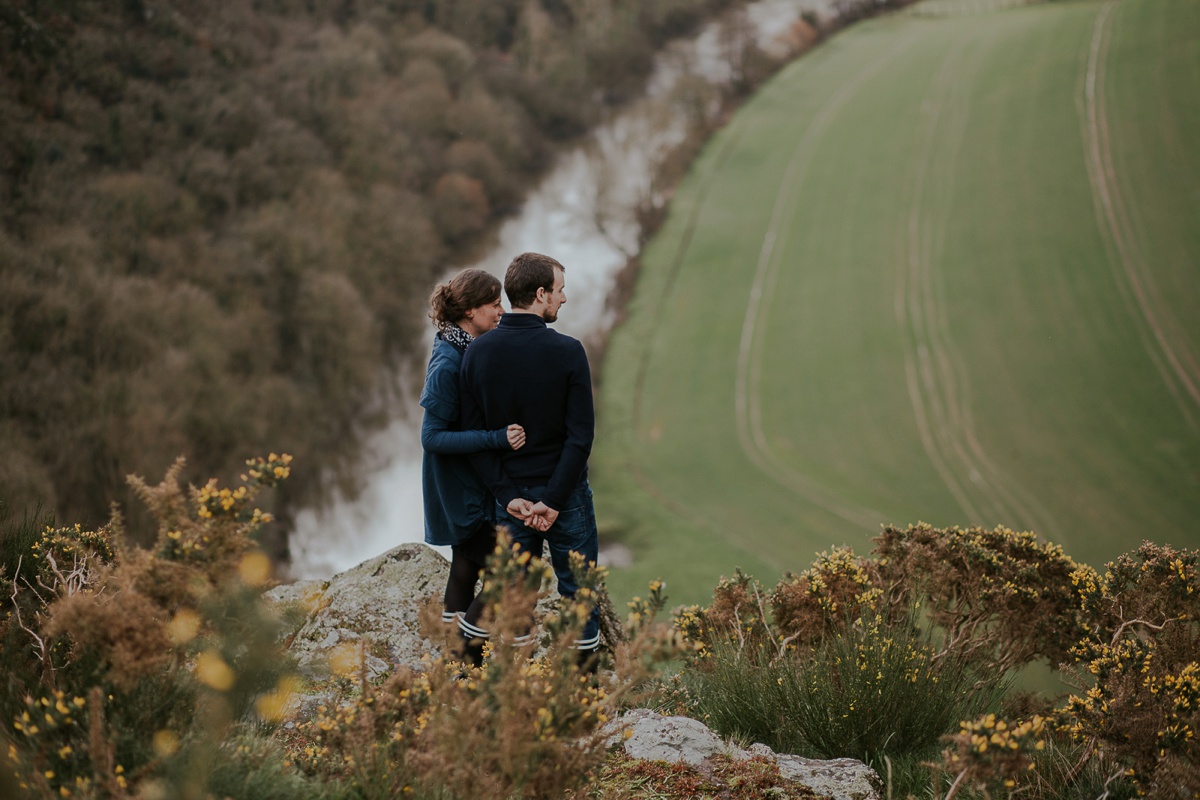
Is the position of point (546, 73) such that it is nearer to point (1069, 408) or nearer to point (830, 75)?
point (830, 75)

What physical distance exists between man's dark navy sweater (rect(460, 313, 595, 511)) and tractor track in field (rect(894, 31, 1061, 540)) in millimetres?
28472

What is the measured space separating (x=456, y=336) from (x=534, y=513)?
1028 mm

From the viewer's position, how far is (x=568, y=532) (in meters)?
4.58

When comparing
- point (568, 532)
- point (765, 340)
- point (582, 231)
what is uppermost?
point (582, 231)

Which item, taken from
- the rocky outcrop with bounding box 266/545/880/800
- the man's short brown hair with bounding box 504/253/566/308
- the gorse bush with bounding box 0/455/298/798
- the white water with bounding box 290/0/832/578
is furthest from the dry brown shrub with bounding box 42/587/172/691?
the white water with bounding box 290/0/832/578

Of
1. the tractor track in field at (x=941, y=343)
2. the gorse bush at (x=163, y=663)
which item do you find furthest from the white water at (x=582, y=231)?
the gorse bush at (x=163, y=663)

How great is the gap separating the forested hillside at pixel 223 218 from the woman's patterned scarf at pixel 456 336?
233 inches

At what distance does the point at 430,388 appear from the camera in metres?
4.69

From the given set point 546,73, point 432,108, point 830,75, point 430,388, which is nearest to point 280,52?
point 432,108

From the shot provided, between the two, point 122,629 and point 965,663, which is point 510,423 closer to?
point 122,629

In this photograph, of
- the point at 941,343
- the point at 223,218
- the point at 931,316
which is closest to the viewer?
the point at 223,218

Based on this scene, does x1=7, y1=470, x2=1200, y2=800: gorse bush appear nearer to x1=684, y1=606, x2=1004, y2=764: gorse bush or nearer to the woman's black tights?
x1=684, y1=606, x2=1004, y2=764: gorse bush

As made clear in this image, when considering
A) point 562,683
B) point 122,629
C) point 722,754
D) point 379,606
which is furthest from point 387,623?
point 562,683

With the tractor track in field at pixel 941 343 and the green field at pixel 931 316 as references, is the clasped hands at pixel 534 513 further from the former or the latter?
the tractor track in field at pixel 941 343
